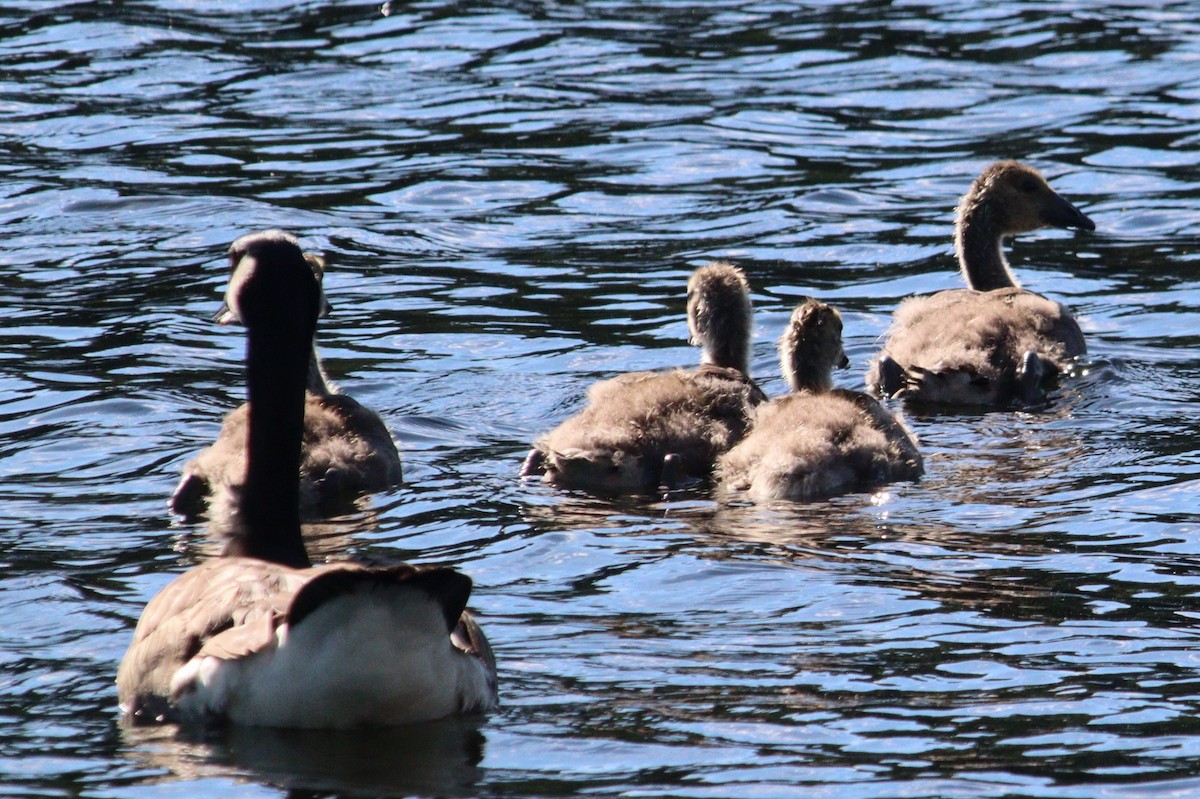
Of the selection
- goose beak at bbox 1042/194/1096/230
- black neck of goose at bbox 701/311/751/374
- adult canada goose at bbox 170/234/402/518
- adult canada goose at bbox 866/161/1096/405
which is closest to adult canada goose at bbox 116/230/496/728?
adult canada goose at bbox 170/234/402/518

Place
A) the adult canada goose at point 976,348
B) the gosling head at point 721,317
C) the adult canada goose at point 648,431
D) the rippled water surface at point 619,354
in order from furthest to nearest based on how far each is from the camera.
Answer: the adult canada goose at point 976,348, the gosling head at point 721,317, the adult canada goose at point 648,431, the rippled water surface at point 619,354

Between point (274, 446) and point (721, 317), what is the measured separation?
14.0ft

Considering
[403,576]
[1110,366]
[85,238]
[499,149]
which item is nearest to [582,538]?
[403,576]

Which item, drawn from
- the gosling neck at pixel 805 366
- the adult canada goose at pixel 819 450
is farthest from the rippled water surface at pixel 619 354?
the gosling neck at pixel 805 366

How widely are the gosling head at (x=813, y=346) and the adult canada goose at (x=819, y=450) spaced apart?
0.45m

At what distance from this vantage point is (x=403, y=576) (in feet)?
17.8

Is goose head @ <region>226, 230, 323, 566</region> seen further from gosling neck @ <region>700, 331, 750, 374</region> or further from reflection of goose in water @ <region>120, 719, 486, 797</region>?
gosling neck @ <region>700, 331, 750, 374</region>

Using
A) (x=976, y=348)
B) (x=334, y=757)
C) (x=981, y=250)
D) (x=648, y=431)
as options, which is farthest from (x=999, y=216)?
(x=334, y=757)

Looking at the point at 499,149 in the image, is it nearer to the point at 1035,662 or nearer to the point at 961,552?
the point at 961,552

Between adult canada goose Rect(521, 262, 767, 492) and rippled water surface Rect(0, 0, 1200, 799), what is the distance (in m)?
0.29

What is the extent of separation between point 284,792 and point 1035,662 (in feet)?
8.40

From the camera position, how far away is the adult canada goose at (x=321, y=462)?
8883 millimetres

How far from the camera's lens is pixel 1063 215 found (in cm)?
1344

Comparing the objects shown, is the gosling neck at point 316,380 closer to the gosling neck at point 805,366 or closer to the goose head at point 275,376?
the gosling neck at point 805,366
